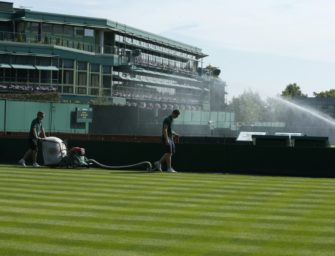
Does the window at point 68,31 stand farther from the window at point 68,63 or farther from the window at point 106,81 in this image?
the window at point 106,81

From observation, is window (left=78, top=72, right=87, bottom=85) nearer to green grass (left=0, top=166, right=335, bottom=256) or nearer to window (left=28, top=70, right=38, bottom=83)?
window (left=28, top=70, right=38, bottom=83)

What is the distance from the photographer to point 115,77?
76.4 meters

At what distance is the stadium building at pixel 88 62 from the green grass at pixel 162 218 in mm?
30514

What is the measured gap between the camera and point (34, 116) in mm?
39469

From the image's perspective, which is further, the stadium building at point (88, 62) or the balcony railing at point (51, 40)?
the balcony railing at point (51, 40)

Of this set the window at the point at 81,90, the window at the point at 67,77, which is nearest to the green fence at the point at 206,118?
the window at the point at 81,90

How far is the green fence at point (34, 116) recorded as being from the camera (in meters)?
36.7

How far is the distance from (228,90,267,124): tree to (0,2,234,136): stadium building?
1904cm

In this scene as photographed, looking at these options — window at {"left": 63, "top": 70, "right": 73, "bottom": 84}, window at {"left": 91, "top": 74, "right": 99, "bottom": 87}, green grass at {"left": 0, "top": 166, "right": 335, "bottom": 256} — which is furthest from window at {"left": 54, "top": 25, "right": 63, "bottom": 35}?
green grass at {"left": 0, "top": 166, "right": 335, "bottom": 256}

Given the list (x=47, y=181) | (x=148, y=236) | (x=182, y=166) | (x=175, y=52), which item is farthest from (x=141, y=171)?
(x=175, y=52)

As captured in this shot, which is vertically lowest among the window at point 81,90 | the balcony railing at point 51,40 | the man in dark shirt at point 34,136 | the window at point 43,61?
the man in dark shirt at point 34,136

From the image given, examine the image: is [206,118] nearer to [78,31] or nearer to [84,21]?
[78,31]

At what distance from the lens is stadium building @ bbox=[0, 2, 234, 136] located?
64.5 metres

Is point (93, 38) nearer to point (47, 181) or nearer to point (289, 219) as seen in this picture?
point (47, 181)
